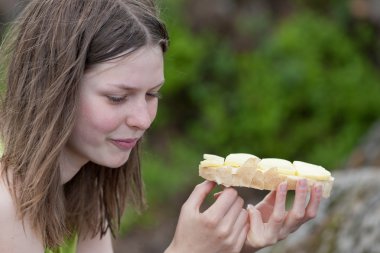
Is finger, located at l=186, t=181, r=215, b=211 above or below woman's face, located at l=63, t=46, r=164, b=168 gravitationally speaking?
below

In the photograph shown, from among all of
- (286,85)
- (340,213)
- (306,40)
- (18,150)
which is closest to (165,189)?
(286,85)

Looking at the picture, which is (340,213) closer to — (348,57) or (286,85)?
(286,85)

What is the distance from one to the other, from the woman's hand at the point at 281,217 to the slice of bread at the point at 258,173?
40mm

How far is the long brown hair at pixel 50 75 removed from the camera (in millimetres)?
2320

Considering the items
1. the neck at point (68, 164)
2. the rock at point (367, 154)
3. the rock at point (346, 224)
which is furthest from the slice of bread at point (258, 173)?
the rock at point (367, 154)

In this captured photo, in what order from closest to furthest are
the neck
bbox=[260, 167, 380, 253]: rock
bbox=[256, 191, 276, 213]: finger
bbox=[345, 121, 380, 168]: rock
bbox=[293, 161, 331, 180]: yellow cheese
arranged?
bbox=[293, 161, 331, 180]: yellow cheese → the neck → bbox=[256, 191, 276, 213]: finger → bbox=[260, 167, 380, 253]: rock → bbox=[345, 121, 380, 168]: rock

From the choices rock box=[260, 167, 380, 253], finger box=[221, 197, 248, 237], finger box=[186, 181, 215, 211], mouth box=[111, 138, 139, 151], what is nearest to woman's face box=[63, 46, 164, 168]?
mouth box=[111, 138, 139, 151]

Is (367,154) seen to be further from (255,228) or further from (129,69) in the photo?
(129,69)

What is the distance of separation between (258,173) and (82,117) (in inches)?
21.8

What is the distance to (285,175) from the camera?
94.9 inches

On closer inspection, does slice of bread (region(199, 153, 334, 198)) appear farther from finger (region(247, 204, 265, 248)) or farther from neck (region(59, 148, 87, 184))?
neck (region(59, 148, 87, 184))

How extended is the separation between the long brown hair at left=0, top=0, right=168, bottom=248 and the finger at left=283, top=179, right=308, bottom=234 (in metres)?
0.61

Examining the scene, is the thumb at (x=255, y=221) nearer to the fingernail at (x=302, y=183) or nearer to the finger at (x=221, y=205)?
the finger at (x=221, y=205)

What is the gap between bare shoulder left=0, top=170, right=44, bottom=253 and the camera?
238 cm
